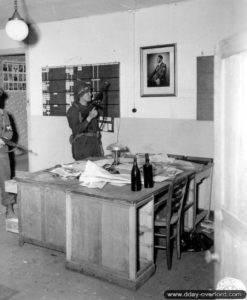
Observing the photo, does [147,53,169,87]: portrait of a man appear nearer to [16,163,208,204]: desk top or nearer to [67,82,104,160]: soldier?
[67,82,104,160]: soldier

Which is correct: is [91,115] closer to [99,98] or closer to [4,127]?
[99,98]

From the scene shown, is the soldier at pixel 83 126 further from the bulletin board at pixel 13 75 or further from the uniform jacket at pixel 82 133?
the bulletin board at pixel 13 75

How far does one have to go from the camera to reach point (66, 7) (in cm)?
555

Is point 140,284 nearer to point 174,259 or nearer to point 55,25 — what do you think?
point 174,259

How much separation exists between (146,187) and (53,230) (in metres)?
1.05

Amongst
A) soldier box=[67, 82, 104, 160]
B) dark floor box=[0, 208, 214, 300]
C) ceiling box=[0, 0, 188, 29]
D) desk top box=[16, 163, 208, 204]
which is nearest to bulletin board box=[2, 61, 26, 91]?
ceiling box=[0, 0, 188, 29]

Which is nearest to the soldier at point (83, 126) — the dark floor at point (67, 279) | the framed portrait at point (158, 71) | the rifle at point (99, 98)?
the rifle at point (99, 98)

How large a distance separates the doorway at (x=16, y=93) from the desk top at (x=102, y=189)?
15.6 feet

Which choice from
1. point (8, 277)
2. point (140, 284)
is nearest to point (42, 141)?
point (8, 277)

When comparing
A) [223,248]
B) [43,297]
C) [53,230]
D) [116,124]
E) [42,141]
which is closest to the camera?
[223,248]

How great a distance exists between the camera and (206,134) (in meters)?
5.18

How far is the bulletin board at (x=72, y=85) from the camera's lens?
5898 mm

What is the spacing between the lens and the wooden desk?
320cm

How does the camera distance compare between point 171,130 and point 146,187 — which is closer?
point 146,187
